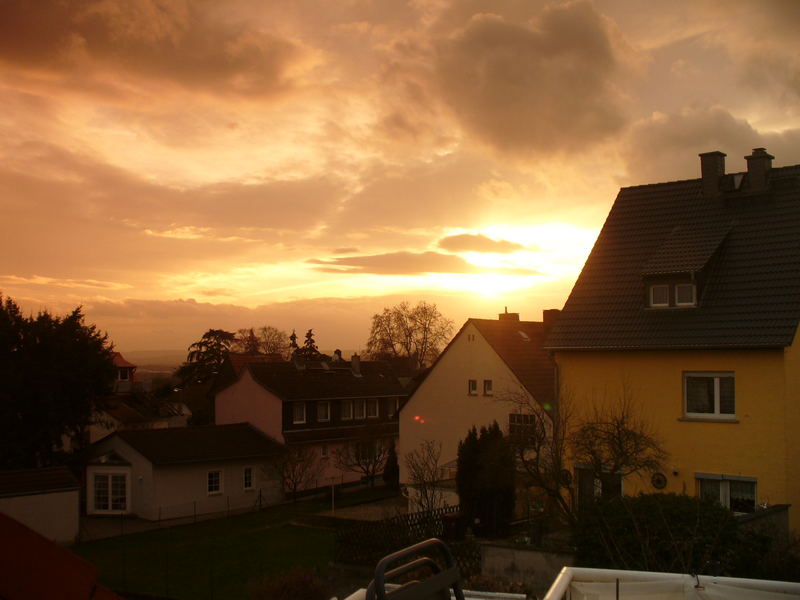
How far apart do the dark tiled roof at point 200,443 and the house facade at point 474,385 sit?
28.0 feet

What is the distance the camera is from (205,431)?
39.6 meters

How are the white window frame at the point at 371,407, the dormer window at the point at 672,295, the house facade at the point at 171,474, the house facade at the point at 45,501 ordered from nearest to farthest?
1. the dormer window at the point at 672,295
2. the house facade at the point at 45,501
3. the house facade at the point at 171,474
4. the white window frame at the point at 371,407

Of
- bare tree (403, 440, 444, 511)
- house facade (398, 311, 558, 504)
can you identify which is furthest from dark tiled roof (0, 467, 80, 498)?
house facade (398, 311, 558, 504)

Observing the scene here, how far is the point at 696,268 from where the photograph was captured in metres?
19.8

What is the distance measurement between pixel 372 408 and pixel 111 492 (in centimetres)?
1732

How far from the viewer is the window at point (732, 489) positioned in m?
18.2

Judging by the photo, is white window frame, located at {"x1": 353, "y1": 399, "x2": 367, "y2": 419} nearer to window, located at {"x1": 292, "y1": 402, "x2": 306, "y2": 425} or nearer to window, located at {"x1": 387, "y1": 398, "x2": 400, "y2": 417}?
window, located at {"x1": 387, "y1": 398, "x2": 400, "y2": 417}

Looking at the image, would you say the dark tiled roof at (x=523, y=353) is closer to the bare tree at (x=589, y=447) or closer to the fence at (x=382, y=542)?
the bare tree at (x=589, y=447)

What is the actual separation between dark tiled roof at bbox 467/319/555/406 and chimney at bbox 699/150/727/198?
11.4 m

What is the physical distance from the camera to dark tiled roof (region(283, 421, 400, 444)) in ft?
140

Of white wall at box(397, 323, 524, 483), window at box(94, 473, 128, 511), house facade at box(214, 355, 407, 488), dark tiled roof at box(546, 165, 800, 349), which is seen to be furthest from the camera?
house facade at box(214, 355, 407, 488)

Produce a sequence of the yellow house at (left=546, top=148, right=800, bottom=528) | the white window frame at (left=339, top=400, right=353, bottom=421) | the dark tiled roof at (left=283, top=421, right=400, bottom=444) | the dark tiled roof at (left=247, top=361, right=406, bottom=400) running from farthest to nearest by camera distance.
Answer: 1. the white window frame at (left=339, top=400, right=353, bottom=421)
2. the dark tiled roof at (left=247, top=361, right=406, bottom=400)
3. the dark tiled roof at (left=283, top=421, right=400, bottom=444)
4. the yellow house at (left=546, top=148, right=800, bottom=528)

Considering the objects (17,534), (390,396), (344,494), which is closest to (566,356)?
(17,534)

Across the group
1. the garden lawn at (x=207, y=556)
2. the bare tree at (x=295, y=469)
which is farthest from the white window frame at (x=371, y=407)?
the garden lawn at (x=207, y=556)
